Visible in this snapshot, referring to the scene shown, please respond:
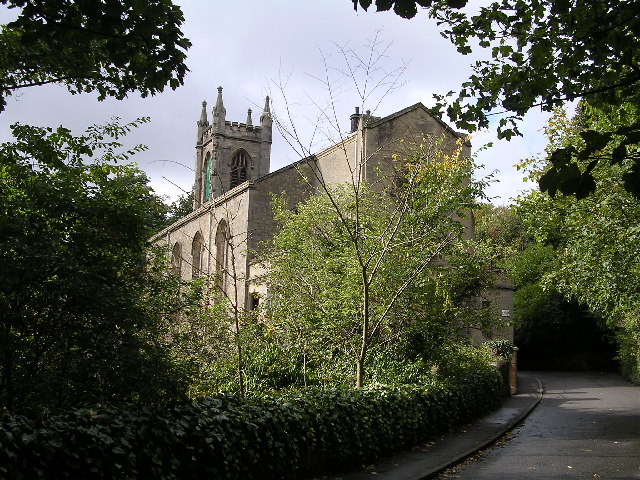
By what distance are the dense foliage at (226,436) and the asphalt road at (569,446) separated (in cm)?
148

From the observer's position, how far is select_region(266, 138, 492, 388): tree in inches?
612

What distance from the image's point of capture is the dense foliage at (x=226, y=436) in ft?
19.4

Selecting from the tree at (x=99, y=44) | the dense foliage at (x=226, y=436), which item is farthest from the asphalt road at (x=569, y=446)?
the tree at (x=99, y=44)

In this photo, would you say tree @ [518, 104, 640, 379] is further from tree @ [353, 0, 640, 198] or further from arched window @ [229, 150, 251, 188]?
arched window @ [229, 150, 251, 188]

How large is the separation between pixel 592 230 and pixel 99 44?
1380cm

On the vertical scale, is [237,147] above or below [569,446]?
above

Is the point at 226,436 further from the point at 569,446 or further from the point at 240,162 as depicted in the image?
the point at 240,162

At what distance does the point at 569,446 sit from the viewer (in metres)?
13.9

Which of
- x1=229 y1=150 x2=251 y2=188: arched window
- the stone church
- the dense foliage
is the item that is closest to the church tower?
x1=229 y1=150 x2=251 y2=188: arched window

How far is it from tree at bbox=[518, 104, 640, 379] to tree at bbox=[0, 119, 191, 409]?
10463mm

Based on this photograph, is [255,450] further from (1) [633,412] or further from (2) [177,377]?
(1) [633,412]

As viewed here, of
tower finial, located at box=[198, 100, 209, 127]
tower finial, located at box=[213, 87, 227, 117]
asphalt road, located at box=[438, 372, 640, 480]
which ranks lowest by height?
asphalt road, located at box=[438, 372, 640, 480]

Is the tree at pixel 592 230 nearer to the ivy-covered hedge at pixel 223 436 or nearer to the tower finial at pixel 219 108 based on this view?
the ivy-covered hedge at pixel 223 436

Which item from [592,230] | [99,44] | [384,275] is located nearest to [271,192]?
[384,275]
